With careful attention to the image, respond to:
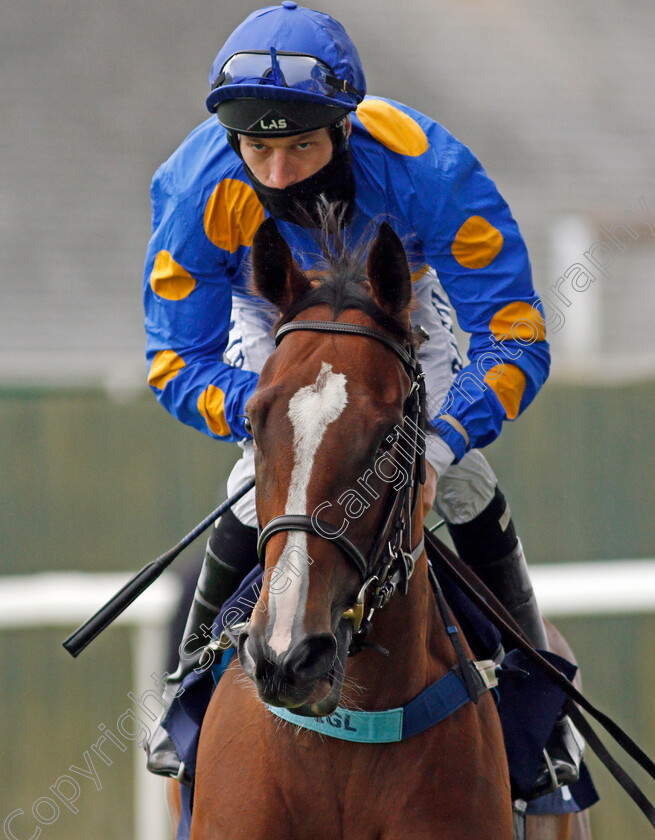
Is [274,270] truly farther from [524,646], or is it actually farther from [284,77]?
[524,646]

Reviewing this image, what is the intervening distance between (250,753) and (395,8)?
572 inches

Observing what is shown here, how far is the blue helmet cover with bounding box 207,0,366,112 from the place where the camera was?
2.78 metres

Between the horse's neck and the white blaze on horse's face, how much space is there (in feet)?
1.41

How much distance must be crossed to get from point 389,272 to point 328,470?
1.77 ft

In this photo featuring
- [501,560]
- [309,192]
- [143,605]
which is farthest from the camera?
[143,605]

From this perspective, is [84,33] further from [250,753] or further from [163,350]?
[250,753]

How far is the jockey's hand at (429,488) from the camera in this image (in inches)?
98.6

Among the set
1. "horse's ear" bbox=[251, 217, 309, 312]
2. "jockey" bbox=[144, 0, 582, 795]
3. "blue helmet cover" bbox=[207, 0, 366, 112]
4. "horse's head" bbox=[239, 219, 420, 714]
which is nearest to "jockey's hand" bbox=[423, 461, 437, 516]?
"jockey" bbox=[144, 0, 582, 795]

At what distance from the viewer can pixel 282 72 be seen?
2.74 meters

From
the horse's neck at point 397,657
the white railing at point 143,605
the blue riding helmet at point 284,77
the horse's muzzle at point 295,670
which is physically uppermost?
the blue riding helmet at point 284,77

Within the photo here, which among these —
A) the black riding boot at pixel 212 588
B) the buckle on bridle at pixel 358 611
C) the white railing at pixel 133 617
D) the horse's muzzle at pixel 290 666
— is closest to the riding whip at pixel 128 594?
the black riding boot at pixel 212 588

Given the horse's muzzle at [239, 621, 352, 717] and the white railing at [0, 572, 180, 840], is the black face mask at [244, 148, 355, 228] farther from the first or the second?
the white railing at [0, 572, 180, 840]

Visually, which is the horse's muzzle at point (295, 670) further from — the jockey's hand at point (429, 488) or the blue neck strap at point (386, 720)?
the jockey's hand at point (429, 488)

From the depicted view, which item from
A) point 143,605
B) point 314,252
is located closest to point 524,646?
point 314,252
